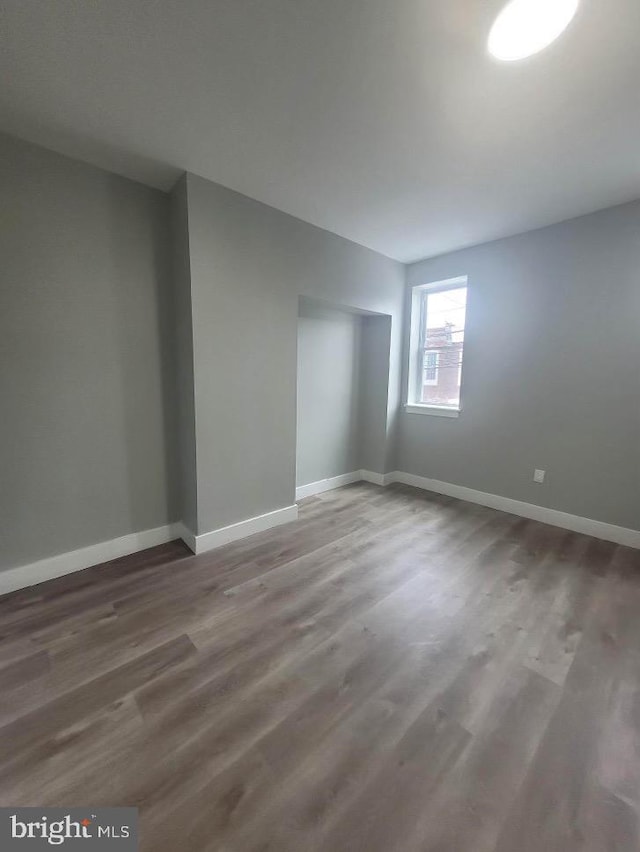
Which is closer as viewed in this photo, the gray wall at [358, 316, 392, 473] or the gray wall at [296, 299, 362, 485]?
the gray wall at [296, 299, 362, 485]

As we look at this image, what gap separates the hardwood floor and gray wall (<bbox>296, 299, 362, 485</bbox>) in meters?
→ 1.48

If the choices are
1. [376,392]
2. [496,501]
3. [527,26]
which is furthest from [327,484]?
[527,26]

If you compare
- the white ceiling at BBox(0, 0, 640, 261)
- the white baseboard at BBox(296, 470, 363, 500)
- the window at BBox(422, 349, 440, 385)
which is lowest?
the white baseboard at BBox(296, 470, 363, 500)

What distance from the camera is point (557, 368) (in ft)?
9.52

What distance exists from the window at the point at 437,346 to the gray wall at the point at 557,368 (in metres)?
0.19

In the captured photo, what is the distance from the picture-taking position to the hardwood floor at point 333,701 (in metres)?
0.98

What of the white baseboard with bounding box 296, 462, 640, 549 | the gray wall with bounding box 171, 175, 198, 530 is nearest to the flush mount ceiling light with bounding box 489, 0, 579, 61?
the gray wall with bounding box 171, 175, 198, 530

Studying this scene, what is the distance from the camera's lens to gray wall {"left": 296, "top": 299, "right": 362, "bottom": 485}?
137 inches

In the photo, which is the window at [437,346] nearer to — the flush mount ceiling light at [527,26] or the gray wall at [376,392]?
the gray wall at [376,392]

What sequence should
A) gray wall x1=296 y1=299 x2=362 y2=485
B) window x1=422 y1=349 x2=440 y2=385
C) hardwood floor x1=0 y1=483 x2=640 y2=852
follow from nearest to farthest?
hardwood floor x1=0 y1=483 x2=640 y2=852 → gray wall x1=296 y1=299 x2=362 y2=485 → window x1=422 y1=349 x2=440 y2=385

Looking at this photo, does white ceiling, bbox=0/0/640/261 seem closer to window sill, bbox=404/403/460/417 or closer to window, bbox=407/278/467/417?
Result: window, bbox=407/278/467/417

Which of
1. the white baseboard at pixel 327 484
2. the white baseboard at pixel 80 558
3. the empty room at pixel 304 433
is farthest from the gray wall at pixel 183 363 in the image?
the white baseboard at pixel 327 484

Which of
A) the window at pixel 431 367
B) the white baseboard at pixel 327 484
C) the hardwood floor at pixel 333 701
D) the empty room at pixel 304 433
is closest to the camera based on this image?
the hardwood floor at pixel 333 701

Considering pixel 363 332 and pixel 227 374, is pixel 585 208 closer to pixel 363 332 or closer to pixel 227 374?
pixel 363 332
